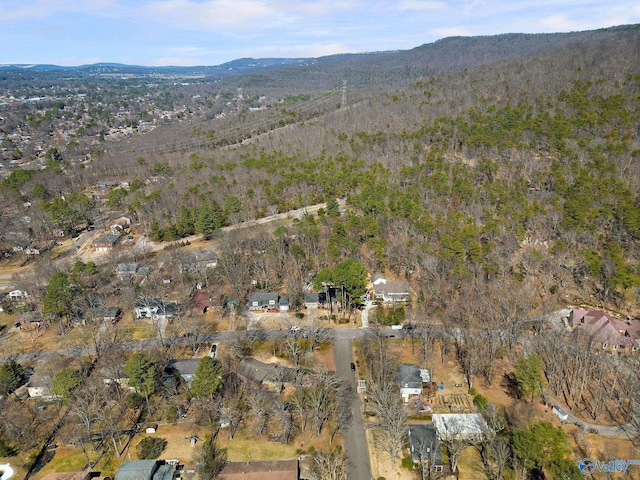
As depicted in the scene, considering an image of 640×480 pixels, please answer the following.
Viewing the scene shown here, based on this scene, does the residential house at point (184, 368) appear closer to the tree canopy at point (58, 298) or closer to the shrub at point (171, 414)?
the shrub at point (171, 414)

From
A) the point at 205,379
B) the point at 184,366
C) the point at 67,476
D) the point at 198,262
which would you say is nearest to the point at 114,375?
the point at 184,366

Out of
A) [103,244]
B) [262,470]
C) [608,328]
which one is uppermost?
[608,328]

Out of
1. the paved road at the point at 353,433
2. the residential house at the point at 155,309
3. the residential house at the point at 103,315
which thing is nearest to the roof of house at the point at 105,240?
the residential house at the point at 103,315

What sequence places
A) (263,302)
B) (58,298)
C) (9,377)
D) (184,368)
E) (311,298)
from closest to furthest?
(9,377) → (184,368) → (58,298) → (263,302) → (311,298)

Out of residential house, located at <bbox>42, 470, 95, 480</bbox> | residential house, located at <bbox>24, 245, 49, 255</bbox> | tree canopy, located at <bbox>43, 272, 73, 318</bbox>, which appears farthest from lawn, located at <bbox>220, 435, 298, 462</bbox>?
residential house, located at <bbox>24, 245, 49, 255</bbox>

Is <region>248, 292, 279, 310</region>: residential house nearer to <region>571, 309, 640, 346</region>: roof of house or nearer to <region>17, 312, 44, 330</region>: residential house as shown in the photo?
<region>17, 312, 44, 330</region>: residential house

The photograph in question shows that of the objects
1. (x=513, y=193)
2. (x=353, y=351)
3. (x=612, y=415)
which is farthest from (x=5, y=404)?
(x=513, y=193)

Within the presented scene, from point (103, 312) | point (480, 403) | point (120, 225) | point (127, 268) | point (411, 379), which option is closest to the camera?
point (480, 403)

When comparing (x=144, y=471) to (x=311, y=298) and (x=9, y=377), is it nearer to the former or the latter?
(x=9, y=377)
